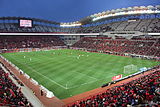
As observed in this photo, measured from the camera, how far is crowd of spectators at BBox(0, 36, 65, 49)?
7194 cm

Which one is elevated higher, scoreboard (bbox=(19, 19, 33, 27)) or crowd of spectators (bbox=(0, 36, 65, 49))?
scoreboard (bbox=(19, 19, 33, 27))

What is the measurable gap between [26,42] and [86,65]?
51.4m

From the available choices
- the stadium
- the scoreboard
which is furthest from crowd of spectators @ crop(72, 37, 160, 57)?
the scoreboard

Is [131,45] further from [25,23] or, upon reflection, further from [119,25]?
[25,23]

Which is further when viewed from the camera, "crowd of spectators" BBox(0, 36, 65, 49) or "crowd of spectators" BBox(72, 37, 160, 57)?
"crowd of spectators" BBox(0, 36, 65, 49)

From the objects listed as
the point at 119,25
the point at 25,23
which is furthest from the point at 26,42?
the point at 119,25

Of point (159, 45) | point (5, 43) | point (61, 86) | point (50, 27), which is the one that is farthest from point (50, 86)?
point (50, 27)

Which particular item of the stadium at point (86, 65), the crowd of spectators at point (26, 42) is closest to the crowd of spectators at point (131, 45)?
the stadium at point (86, 65)

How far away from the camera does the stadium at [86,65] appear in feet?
51.5

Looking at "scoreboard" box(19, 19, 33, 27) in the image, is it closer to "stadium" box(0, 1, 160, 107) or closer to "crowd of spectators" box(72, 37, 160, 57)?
"stadium" box(0, 1, 160, 107)

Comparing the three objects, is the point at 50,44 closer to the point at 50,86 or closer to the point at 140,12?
the point at 140,12

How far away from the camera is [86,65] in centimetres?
3859

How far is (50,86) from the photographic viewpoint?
79.8ft

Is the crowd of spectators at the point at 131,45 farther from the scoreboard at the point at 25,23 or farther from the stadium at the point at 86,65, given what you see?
the scoreboard at the point at 25,23
